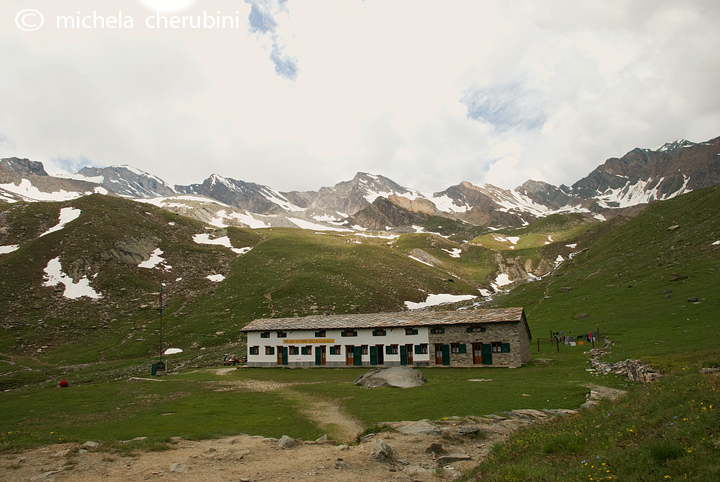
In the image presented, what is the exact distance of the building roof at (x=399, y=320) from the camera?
50375mm

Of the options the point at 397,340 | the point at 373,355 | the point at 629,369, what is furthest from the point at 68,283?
the point at 629,369

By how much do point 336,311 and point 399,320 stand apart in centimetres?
3613

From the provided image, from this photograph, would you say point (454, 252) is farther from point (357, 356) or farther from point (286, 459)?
point (286, 459)

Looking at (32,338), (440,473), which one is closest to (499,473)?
(440,473)

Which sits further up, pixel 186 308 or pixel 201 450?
pixel 186 308

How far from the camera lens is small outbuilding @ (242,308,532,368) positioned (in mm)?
48906

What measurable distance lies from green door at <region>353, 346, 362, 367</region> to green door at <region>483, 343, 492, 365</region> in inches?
661

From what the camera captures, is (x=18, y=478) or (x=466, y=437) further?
(x=466, y=437)

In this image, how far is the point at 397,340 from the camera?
5478 cm

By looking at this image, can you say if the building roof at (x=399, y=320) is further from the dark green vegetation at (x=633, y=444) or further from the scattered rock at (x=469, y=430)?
the dark green vegetation at (x=633, y=444)

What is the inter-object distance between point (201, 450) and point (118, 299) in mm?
83274

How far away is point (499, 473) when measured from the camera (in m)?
11.1

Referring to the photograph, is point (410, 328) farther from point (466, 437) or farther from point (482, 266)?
point (482, 266)

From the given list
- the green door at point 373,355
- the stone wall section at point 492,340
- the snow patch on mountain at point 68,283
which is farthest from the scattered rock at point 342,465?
the snow patch on mountain at point 68,283
